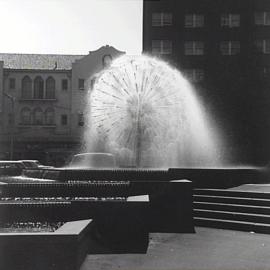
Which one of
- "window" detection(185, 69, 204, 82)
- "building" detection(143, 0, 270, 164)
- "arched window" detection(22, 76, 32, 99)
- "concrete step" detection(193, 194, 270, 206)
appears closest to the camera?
"concrete step" detection(193, 194, 270, 206)

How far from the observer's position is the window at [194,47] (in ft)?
198

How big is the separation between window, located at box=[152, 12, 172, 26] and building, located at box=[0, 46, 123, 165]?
680 centimetres

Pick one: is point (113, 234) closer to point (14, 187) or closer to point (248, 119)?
point (14, 187)

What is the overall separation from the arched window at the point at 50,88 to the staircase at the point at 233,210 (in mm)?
52811

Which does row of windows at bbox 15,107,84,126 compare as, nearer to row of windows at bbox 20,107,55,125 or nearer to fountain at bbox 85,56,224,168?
row of windows at bbox 20,107,55,125

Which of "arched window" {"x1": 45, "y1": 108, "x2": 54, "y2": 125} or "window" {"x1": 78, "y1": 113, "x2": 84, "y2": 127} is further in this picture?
"arched window" {"x1": 45, "y1": 108, "x2": 54, "y2": 125}

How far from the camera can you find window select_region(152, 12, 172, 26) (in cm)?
6066

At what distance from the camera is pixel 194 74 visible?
197 feet

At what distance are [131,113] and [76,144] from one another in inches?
1540

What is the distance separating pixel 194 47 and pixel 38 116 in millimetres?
23101

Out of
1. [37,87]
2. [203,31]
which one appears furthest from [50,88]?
[203,31]

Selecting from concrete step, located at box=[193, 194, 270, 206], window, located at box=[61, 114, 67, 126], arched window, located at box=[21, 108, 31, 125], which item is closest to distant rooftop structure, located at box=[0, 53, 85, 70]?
arched window, located at box=[21, 108, 31, 125]

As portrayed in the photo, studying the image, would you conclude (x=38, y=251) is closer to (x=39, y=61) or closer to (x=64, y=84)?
(x=64, y=84)

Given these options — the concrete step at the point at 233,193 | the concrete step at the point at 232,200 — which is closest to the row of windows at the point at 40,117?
the concrete step at the point at 233,193
